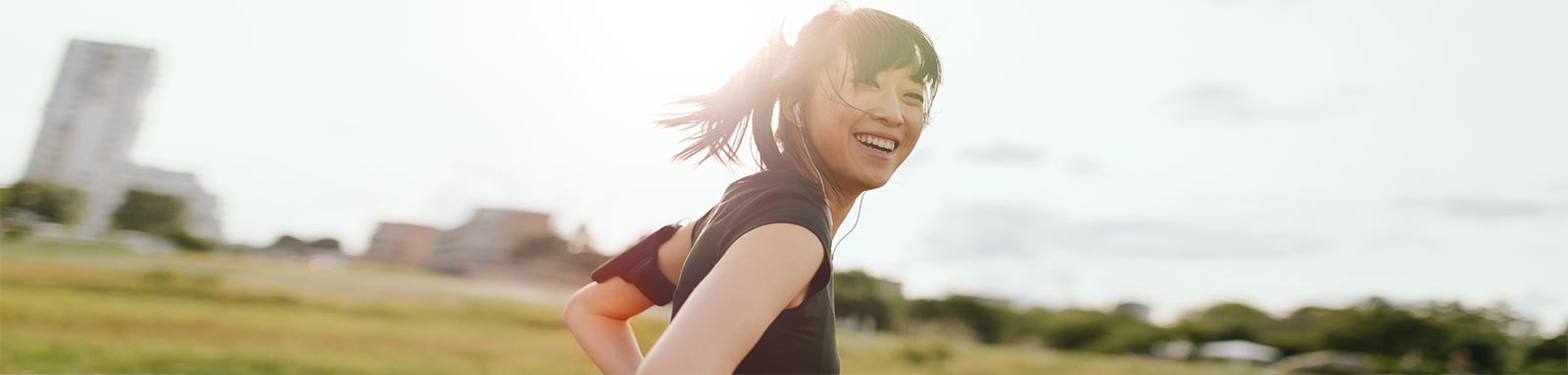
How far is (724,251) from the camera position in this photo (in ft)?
3.20

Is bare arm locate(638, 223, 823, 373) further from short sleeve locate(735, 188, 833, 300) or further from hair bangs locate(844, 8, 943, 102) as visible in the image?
hair bangs locate(844, 8, 943, 102)

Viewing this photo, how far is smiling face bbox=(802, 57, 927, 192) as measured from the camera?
3.84 ft

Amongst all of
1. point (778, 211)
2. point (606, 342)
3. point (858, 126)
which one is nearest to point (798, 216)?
point (778, 211)

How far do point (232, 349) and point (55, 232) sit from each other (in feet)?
59.4

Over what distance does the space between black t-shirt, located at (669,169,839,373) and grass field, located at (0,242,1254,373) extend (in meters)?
10.9

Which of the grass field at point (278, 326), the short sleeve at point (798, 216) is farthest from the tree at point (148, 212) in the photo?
the short sleeve at point (798, 216)

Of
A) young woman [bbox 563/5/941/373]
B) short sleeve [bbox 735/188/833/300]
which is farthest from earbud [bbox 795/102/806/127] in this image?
short sleeve [bbox 735/188/833/300]

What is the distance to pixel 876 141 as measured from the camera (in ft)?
3.87

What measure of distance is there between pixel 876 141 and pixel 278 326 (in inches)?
803

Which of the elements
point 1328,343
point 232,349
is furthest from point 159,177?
point 1328,343

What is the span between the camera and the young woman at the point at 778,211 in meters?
0.89

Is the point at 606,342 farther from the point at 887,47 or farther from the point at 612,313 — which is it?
the point at 887,47

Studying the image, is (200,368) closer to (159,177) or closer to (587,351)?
(587,351)

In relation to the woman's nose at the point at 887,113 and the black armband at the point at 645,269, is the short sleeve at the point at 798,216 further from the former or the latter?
the black armband at the point at 645,269
